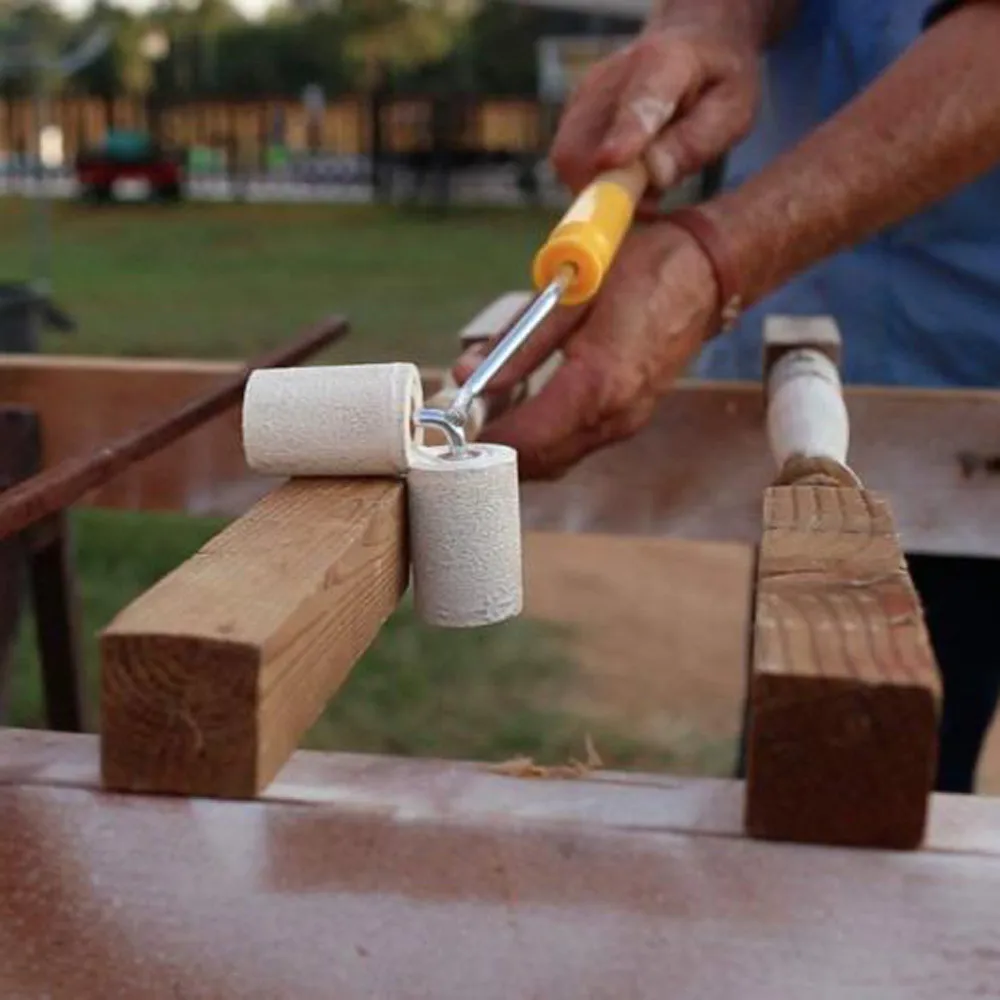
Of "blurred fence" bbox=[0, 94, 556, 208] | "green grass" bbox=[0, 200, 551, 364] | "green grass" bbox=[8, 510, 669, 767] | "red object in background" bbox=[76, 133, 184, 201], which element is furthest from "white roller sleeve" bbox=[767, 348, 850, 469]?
"red object in background" bbox=[76, 133, 184, 201]

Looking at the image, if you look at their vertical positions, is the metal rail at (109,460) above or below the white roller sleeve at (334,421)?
below

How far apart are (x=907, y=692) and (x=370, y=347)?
670 centimetres

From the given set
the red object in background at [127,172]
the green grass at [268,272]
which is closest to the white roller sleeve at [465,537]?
the green grass at [268,272]

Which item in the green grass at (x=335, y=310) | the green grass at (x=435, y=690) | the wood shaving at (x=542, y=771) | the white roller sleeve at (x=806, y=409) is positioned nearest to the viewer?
the wood shaving at (x=542, y=771)

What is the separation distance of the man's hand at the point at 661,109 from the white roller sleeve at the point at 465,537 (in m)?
0.49

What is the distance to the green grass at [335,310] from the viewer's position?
3215 mm

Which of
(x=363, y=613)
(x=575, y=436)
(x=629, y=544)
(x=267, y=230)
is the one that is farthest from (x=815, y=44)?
(x=267, y=230)

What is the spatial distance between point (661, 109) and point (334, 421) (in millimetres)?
584

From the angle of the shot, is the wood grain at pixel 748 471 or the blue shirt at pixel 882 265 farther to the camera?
the blue shirt at pixel 882 265

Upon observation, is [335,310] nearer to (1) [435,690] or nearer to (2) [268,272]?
(2) [268,272]

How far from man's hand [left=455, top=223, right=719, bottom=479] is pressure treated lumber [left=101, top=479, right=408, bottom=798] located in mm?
453

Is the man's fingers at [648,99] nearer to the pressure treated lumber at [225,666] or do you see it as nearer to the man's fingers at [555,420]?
the man's fingers at [555,420]

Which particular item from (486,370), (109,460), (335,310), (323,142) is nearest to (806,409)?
(486,370)

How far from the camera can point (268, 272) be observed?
1073 cm
